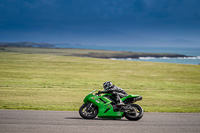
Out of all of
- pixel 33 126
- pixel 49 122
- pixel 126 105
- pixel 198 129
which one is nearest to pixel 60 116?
pixel 49 122

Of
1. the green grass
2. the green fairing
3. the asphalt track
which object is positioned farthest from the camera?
the green grass

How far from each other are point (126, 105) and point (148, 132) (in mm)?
2202

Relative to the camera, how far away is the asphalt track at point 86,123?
27.6 ft

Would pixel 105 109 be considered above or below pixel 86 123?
above

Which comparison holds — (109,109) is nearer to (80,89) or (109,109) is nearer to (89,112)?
(89,112)

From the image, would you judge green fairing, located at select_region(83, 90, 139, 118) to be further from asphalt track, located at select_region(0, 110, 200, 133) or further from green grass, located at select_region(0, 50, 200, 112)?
green grass, located at select_region(0, 50, 200, 112)

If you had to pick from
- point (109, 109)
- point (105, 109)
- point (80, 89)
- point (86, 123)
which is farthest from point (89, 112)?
point (80, 89)

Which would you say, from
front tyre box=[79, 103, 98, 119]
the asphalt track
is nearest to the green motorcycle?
front tyre box=[79, 103, 98, 119]

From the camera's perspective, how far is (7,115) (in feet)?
34.2

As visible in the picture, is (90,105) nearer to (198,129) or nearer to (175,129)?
(175,129)

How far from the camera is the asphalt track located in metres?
8.40

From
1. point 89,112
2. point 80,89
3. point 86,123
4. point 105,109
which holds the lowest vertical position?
point 80,89

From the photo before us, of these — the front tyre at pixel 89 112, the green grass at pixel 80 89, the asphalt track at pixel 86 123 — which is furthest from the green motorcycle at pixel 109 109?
the green grass at pixel 80 89

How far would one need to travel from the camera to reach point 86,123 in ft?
31.0
